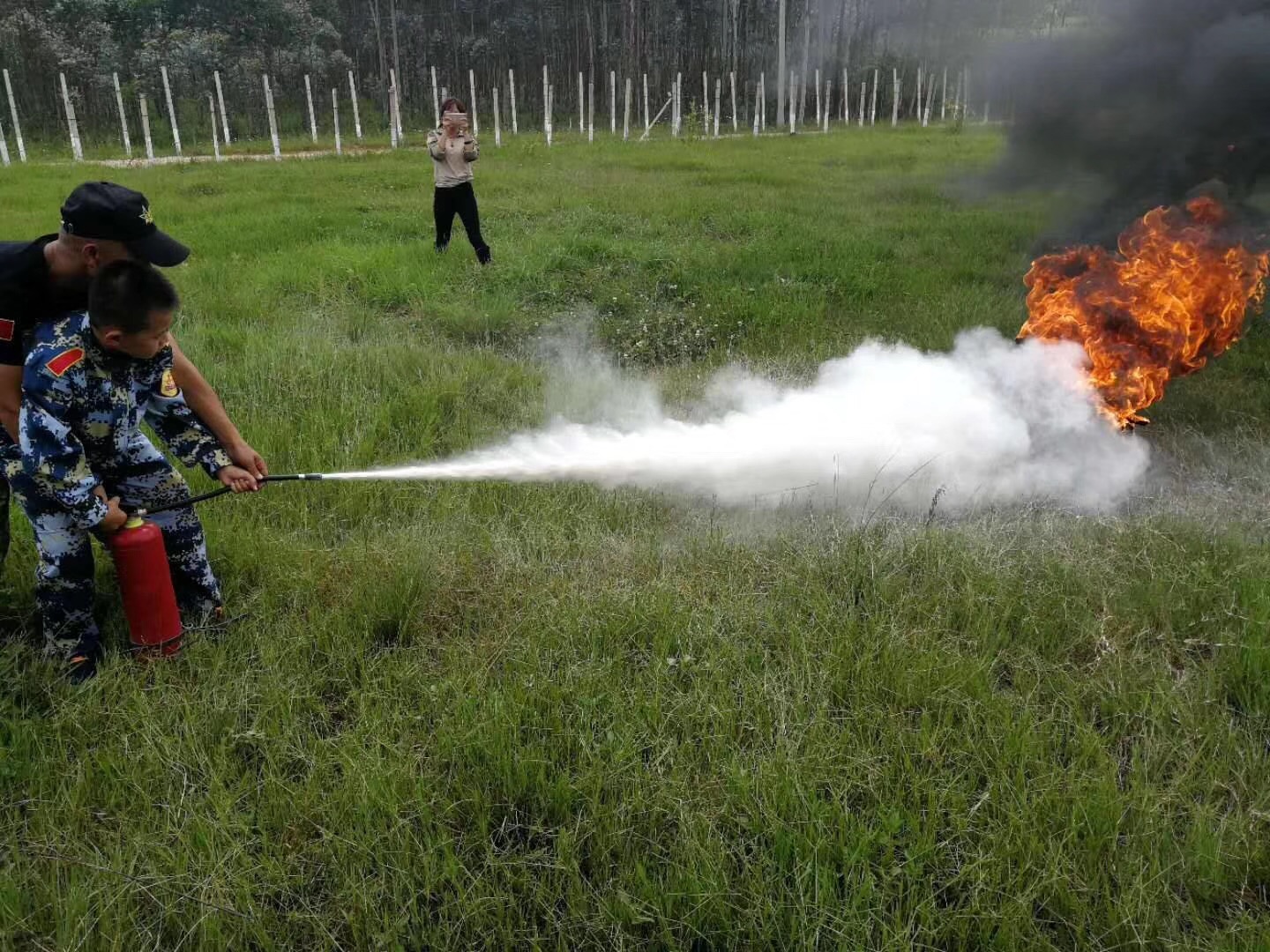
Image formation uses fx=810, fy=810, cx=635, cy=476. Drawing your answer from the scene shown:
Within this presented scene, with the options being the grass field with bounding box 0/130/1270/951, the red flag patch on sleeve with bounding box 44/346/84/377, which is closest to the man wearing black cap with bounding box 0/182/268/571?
the red flag patch on sleeve with bounding box 44/346/84/377

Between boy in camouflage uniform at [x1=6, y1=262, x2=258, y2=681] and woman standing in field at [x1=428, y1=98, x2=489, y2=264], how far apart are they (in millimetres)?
6339

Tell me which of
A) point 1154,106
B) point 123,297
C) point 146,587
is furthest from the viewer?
point 1154,106

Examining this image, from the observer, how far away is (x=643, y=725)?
260 cm

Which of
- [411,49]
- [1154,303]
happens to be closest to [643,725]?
[1154,303]

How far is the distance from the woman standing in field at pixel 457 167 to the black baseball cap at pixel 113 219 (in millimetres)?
6530

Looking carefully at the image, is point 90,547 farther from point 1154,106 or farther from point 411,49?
point 411,49

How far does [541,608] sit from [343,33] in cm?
4105

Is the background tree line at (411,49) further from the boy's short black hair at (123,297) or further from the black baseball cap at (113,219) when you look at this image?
the boy's short black hair at (123,297)

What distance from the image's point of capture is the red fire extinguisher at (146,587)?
2.82 m

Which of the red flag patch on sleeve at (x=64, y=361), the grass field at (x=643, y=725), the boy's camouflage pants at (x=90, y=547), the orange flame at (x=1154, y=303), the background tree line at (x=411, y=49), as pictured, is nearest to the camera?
the grass field at (x=643, y=725)

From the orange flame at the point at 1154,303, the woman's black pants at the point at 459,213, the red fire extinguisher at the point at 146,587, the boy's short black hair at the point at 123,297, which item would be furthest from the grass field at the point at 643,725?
the woman's black pants at the point at 459,213

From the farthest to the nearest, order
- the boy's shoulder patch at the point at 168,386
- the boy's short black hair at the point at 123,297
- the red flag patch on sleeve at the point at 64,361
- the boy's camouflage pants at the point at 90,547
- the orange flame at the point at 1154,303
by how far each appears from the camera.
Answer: the orange flame at the point at 1154,303 < the boy's shoulder patch at the point at 168,386 < the boy's camouflage pants at the point at 90,547 < the red flag patch on sleeve at the point at 64,361 < the boy's short black hair at the point at 123,297

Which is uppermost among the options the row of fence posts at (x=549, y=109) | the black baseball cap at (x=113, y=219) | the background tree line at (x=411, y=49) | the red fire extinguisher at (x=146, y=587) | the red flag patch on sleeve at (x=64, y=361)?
the background tree line at (x=411, y=49)

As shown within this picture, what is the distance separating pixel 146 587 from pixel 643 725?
1.82 metres
